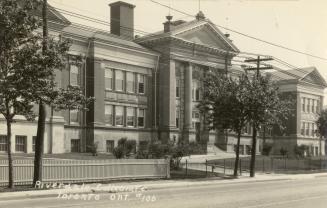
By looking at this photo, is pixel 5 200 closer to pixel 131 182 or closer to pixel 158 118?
pixel 131 182

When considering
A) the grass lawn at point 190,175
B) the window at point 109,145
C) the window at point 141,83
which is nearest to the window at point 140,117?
the window at point 141,83

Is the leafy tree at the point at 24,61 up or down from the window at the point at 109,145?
up

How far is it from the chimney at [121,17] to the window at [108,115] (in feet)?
32.4

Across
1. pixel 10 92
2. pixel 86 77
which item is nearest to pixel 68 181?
pixel 10 92

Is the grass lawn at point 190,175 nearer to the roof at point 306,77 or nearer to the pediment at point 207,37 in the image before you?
the pediment at point 207,37

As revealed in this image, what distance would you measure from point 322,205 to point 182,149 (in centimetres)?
1702

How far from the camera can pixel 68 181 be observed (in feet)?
76.5

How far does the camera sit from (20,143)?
42312 millimetres

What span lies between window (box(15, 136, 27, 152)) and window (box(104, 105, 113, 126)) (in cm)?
1023

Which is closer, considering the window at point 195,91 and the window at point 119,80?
the window at point 119,80

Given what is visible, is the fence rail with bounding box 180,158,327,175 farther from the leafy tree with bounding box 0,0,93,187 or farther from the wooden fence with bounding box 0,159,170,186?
the leafy tree with bounding box 0,0,93,187

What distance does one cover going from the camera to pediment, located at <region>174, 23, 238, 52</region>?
5672 cm

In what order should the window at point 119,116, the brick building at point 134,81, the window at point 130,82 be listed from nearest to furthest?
the brick building at point 134,81
the window at point 119,116
the window at point 130,82

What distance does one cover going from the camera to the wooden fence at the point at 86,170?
22.0 meters
